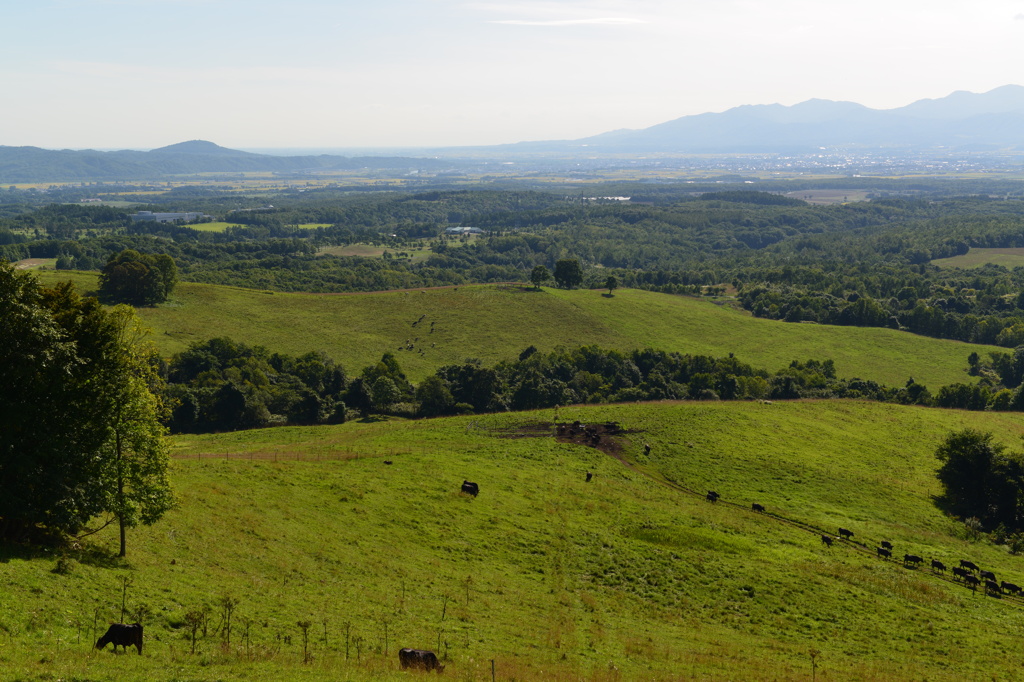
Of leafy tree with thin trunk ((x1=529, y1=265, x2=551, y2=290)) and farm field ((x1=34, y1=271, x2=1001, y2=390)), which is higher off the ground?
leafy tree with thin trunk ((x1=529, y1=265, x2=551, y2=290))

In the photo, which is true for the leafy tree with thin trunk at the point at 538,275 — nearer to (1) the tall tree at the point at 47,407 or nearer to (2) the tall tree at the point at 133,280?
(2) the tall tree at the point at 133,280

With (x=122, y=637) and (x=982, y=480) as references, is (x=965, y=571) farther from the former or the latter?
(x=122, y=637)

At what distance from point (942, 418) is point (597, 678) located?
275ft

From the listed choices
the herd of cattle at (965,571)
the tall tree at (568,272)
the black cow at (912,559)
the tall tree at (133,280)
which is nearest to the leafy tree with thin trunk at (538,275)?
the tall tree at (568,272)

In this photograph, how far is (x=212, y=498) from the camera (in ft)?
138

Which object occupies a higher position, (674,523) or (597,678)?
(597,678)

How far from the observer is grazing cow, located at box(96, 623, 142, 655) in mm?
22219

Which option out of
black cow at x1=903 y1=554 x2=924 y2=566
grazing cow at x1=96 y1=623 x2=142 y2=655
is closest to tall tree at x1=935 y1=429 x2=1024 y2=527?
black cow at x1=903 y1=554 x2=924 y2=566

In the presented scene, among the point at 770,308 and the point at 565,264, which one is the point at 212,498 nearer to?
the point at 565,264

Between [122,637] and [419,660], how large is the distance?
10251mm

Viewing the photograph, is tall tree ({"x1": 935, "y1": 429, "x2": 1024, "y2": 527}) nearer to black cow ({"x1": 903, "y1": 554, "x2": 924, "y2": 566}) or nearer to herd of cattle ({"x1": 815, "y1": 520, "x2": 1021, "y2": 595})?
herd of cattle ({"x1": 815, "y1": 520, "x2": 1021, "y2": 595})

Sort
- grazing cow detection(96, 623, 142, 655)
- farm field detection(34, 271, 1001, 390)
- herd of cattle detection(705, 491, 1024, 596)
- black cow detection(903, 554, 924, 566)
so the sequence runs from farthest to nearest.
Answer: farm field detection(34, 271, 1001, 390)
black cow detection(903, 554, 924, 566)
herd of cattle detection(705, 491, 1024, 596)
grazing cow detection(96, 623, 142, 655)

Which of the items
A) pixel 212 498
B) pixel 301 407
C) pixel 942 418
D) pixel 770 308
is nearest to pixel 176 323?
pixel 301 407

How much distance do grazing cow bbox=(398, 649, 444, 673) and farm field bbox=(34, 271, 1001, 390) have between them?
92398 mm
